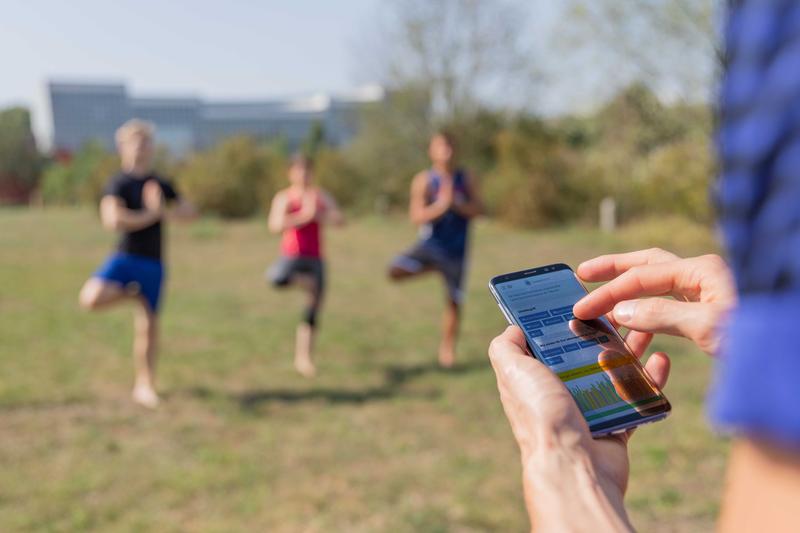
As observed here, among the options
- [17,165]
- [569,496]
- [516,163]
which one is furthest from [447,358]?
[17,165]

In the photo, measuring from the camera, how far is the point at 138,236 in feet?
17.9

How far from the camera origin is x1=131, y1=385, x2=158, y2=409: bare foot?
5.57 metres

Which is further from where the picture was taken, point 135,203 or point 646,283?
point 135,203

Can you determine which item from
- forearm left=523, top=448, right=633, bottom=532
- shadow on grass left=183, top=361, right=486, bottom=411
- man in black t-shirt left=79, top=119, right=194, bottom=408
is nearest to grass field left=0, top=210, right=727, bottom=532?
shadow on grass left=183, top=361, right=486, bottom=411

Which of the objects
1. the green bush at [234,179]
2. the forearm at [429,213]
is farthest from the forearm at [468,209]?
the green bush at [234,179]

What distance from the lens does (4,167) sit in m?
50.2

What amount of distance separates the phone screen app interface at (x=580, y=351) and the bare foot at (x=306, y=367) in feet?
17.1

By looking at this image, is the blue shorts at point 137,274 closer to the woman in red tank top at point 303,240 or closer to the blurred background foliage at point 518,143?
the woman in red tank top at point 303,240

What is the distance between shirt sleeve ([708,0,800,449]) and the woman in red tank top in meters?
5.91

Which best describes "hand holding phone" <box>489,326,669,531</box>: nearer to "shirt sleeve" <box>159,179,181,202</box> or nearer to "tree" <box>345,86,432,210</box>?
"shirt sleeve" <box>159,179,181,202</box>

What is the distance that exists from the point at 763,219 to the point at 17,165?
5805 centimetres

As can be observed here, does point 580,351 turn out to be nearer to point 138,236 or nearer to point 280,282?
point 138,236

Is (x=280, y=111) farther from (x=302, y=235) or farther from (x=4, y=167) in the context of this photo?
(x=302, y=235)

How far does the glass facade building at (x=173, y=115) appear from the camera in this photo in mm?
106625
